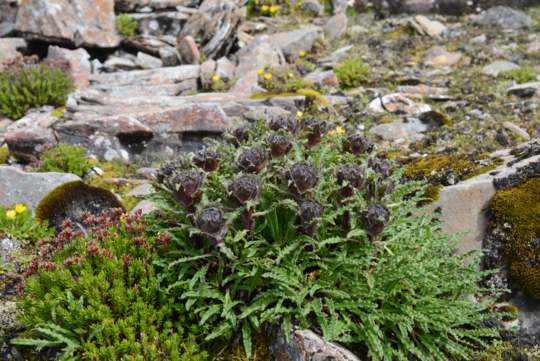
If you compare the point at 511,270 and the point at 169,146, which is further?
the point at 169,146

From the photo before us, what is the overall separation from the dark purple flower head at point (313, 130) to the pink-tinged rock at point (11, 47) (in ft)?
31.9

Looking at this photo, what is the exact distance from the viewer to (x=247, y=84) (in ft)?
Result: 30.1

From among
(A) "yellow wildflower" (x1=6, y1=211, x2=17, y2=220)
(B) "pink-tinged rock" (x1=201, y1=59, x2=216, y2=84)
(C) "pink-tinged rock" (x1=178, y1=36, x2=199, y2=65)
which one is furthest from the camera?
(C) "pink-tinged rock" (x1=178, y1=36, x2=199, y2=65)

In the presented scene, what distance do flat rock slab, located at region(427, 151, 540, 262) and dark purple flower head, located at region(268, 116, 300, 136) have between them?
68.0 inches

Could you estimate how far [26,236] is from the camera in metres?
4.03

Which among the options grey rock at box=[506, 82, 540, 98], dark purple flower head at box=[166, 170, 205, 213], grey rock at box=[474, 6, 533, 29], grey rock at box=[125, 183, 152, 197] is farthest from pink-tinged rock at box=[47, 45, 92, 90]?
grey rock at box=[474, 6, 533, 29]

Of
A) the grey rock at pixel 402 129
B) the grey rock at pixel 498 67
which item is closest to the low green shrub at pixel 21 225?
the grey rock at pixel 402 129

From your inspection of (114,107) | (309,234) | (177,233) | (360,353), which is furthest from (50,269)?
(114,107)

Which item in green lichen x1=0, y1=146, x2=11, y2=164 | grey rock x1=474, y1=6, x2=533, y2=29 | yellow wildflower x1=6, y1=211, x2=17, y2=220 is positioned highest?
grey rock x1=474, y1=6, x2=533, y2=29

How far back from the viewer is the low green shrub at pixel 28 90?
7.38 m

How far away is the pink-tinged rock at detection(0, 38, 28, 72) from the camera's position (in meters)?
9.47

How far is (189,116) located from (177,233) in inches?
156

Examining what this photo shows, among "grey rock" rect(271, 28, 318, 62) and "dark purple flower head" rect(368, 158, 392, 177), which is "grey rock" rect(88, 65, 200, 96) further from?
"dark purple flower head" rect(368, 158, 392, 177)

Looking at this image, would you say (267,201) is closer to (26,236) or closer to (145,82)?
(26,236)
